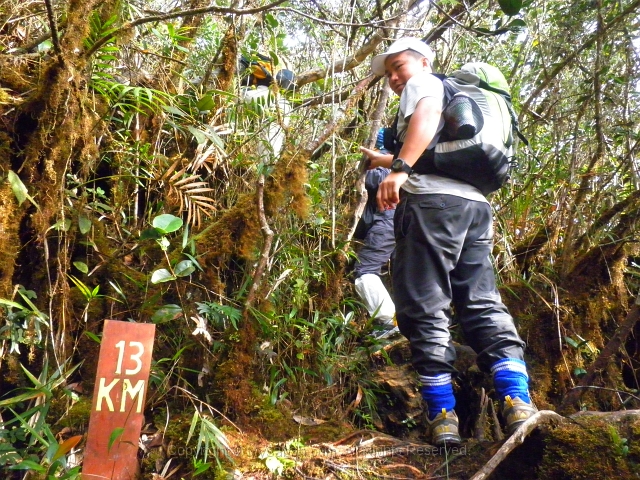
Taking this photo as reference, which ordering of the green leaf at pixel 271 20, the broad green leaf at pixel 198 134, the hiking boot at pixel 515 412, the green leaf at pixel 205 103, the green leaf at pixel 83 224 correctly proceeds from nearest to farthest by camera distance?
the hiking boot at pixel 515 412, the green leaf at pixel 83 224, the broad green leaf at pixel 198 134, the green leaf at pixel 205 103, the green leaf at pixel 271 20

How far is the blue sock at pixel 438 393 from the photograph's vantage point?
247cm

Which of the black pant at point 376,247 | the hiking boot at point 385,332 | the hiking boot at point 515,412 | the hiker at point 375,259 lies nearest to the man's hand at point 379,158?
the hiker at point 375,259

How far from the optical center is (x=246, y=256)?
9.44 ft

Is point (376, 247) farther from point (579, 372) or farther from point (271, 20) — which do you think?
point (271, 20)

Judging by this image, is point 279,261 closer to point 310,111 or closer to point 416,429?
point 310,111

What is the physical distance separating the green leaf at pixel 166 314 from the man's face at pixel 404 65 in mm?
1653

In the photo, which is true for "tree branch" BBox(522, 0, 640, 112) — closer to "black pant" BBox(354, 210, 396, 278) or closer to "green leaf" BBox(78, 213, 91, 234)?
"black pant" BBox(354, 210, 396, 278)

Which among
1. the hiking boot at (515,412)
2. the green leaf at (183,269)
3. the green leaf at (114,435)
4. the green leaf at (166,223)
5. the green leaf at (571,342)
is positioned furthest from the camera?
the green leaf at (571,342)

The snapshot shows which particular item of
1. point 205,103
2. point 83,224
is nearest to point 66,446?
point 83,224

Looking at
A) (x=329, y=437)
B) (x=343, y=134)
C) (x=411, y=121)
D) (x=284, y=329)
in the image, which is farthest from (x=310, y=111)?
(x=329, y=437)

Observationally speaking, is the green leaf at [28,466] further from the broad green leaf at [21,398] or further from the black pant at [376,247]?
the black pant at [376,247]

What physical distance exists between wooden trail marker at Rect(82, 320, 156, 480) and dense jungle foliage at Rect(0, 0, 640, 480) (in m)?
0.13

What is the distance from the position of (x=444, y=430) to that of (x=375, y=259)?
5.61 feet

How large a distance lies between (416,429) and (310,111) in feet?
6.86
